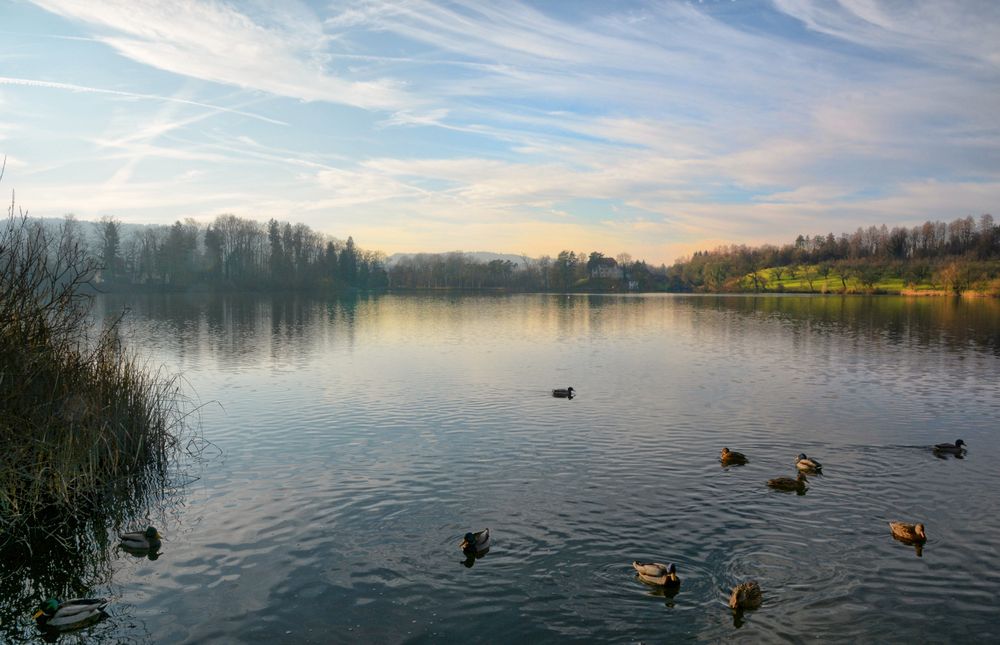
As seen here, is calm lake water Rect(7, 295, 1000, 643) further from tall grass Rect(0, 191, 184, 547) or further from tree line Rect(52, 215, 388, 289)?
tree line Rect(52, 215, 388, 289)

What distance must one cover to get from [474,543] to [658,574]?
3.78m

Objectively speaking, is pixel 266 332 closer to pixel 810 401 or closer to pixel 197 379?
pixel 197 379

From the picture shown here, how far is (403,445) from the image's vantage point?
843 inches

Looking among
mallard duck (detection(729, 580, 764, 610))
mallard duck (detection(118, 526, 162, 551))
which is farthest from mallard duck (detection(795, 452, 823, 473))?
mallard duck (detection(118, 526, 162, 551))

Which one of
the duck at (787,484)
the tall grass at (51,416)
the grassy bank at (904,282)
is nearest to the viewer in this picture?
the tall grass at (51,416)

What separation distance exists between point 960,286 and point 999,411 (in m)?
143

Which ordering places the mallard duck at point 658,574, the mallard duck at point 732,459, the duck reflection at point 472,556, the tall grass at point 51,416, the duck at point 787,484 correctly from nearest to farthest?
the mallard duck at point 658,574 → the duck reflection at point 472,556 → the tall grass at point 51,416 → the duck at point 787,484 → the mallard duck at point 732,459

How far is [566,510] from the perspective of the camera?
1541 centimetres

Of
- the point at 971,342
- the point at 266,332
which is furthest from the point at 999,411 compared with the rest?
the point at 266,332

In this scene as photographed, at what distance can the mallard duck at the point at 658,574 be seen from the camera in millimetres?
11508

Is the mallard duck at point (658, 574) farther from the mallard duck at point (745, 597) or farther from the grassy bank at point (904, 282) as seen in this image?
the grassy bank at point (904, 282)

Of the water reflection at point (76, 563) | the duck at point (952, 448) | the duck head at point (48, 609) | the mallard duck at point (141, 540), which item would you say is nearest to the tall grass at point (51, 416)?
the water reflection at point (76, 563)

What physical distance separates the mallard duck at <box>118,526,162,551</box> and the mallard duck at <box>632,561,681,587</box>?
1034cm

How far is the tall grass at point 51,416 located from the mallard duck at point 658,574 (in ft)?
42.3
